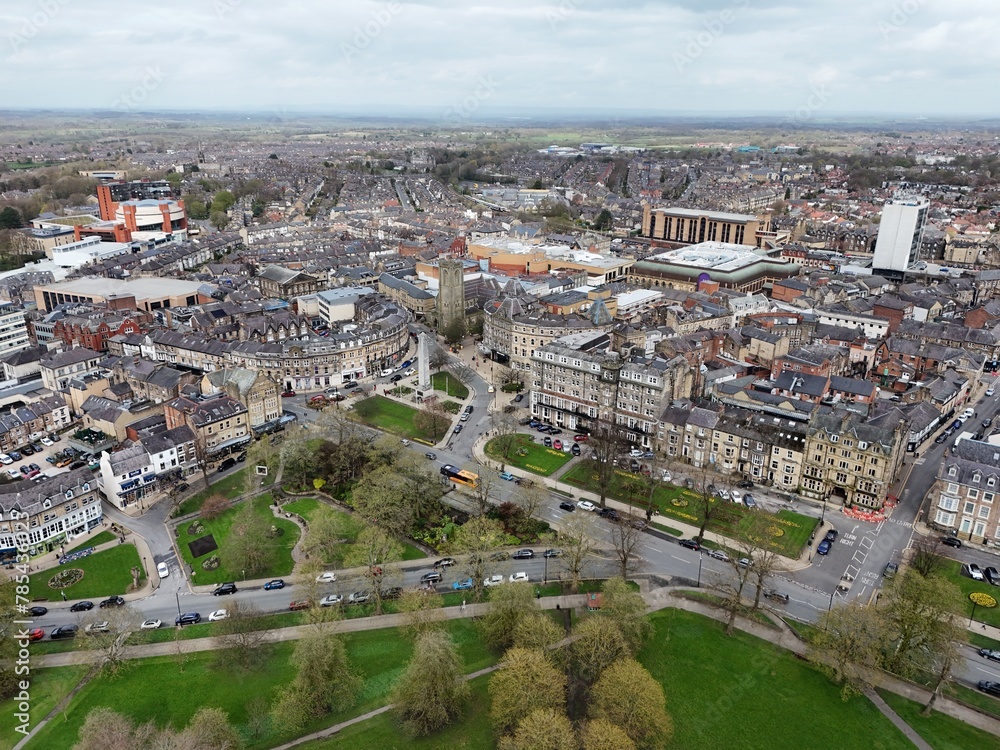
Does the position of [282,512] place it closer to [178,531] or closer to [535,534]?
[178,531]

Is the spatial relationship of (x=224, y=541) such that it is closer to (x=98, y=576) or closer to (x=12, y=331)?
(x=98, y=576)

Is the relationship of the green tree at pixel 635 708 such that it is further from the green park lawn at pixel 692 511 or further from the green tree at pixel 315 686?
the green park lawn at pixel 692 511

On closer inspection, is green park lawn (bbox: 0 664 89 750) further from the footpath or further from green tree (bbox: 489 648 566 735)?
green tree (bbox: 489 648 566 735)

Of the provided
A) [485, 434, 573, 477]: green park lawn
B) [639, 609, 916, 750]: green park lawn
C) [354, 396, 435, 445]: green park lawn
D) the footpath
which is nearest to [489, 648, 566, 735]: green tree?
the footpath

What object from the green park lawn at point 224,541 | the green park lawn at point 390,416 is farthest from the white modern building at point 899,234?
the green park lawn at point 224,541

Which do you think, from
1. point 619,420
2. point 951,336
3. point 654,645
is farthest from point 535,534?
point 951,336

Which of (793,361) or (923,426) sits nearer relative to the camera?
(923,426)

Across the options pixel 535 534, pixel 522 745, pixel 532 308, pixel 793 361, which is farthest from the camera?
pixel 532 308
